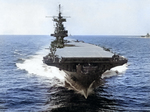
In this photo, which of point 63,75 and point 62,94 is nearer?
point 62,94

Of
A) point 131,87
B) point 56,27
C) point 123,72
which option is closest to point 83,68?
point 131,87

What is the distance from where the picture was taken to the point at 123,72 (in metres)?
43.5

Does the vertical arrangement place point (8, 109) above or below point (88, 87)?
below

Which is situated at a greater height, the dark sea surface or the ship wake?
the ship wake

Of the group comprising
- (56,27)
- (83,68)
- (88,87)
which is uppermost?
(56,27)

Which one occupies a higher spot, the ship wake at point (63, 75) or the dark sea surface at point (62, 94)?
the ship wake at point (63, 75)

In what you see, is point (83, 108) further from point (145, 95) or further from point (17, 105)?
point (145, 95)

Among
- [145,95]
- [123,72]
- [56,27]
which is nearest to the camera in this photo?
[145,95]

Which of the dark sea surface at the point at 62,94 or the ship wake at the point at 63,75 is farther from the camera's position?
the ship wake at the point at 63,75

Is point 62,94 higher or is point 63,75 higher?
point 63,75

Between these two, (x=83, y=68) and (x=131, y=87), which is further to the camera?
(x=131, y=87)

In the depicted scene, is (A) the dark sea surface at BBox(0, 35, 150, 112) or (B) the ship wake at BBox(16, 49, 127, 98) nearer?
(A) the dark sea surface at BBox(0, 35, 150, 112)

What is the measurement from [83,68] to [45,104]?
5708 mm

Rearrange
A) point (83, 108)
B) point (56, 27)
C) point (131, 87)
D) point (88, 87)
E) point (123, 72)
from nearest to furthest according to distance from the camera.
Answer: point (83, 108) < point (88, 87) < point (131, 87) < point (123, 72) < point (56, 27)
